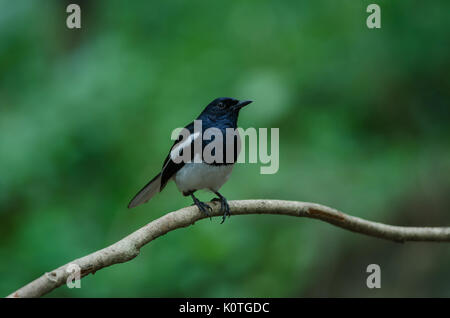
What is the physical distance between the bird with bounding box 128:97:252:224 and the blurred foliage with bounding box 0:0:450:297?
3.08 ft

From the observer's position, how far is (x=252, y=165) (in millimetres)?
5250

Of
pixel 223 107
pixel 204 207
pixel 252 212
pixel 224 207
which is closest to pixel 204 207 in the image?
pixel 204 207

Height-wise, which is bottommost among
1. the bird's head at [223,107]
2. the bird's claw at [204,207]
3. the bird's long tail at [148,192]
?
the bird's claw at [204,207]

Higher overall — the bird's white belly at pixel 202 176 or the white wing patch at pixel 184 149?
the white wing patch at pixel 184 149

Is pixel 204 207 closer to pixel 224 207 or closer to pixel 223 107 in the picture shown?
pixel 224 207

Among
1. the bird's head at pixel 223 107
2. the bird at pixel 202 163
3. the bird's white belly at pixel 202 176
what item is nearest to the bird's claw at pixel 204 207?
the bird at pixel 202 163

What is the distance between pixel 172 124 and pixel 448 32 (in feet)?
9.77

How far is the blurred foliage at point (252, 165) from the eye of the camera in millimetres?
4922

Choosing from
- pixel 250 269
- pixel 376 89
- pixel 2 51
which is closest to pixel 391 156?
pixel 376 89

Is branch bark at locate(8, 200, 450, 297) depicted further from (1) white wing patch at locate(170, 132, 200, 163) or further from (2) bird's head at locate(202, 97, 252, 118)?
A: (2) bird's head at locate(202, 97, 252, 118)

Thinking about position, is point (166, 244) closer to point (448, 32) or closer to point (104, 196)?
point (104, 196)

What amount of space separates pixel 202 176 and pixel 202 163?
9 cm

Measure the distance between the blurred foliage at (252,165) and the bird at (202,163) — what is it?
0.94 m

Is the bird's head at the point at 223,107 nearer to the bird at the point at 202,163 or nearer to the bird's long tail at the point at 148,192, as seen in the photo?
the bird at the point at 202,163
